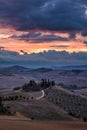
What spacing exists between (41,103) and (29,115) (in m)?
15.6

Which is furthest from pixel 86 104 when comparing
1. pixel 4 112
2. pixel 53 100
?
pixel 4 112

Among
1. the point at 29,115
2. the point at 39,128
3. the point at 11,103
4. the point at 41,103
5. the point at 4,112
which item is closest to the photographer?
the point at 39,128

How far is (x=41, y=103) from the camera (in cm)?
10100

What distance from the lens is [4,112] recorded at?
7438cm

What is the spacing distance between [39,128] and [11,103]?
44.1 metres

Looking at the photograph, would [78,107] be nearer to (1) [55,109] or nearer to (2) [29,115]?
(1) [55,109]

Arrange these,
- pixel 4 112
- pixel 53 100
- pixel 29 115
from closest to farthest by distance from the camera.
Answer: pixel 4 112 → pixel 29 115 → pixel 53 100

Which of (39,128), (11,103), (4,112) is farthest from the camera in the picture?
(11,103)

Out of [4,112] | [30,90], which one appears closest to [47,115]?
[4,112]

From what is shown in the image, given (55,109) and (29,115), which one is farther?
(55,109)

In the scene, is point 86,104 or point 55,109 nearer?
point 55,109

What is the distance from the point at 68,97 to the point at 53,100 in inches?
477

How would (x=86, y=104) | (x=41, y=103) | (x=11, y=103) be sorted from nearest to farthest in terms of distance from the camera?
(x=11, y=103)
(x=41, y=103)
(x=86, y=104)

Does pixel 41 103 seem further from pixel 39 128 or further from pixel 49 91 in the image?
pixel 39 128
